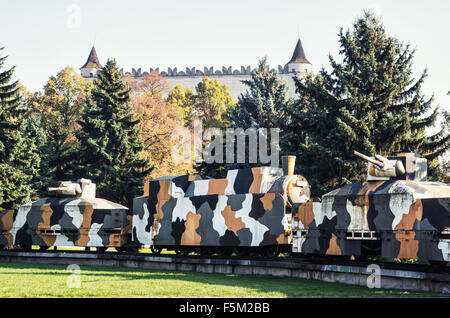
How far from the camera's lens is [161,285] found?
1808 centimetres

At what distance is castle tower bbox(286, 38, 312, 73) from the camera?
136 meters

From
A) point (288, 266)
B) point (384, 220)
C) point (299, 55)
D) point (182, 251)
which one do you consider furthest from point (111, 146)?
point (299, 55)

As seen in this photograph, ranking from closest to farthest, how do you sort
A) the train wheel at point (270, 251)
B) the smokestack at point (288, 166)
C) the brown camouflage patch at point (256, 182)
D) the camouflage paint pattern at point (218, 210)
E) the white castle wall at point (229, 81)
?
the camouflage paint pattern at point (218, 210) < the train wheel at point (270, 251) < the brown camouflage patch at point (256, 182) < the smokestack at point (288, 166) < the white castle wall at point (229, 81)

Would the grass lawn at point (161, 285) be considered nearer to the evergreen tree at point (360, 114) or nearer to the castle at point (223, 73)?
the evergreen tree at point (360, 114)

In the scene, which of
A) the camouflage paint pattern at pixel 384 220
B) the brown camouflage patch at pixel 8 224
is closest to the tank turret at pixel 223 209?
the camouflage paint pattern at pixel 384 220

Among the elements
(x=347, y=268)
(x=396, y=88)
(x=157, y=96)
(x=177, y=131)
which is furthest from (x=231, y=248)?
(x=157, y=96)

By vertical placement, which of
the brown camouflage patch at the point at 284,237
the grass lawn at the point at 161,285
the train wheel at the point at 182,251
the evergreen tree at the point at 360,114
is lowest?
the grass lawn at the point at 161,285

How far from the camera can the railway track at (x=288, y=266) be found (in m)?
17.3

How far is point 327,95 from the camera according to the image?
36.5 meters

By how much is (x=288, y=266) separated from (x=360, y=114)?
1601 cm

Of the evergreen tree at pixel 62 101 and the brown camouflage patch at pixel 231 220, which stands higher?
the evergreen tree at pixel 62 101

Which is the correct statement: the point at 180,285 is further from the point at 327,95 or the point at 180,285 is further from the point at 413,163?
the point at 327,95

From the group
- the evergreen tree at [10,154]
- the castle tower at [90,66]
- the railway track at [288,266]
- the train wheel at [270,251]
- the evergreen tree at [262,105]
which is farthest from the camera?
the castle tower at [90,66]

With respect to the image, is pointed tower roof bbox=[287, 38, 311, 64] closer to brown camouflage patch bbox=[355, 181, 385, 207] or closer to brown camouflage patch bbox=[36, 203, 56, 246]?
brown camouflage patch bbox=[36, 203, 56, 246]
